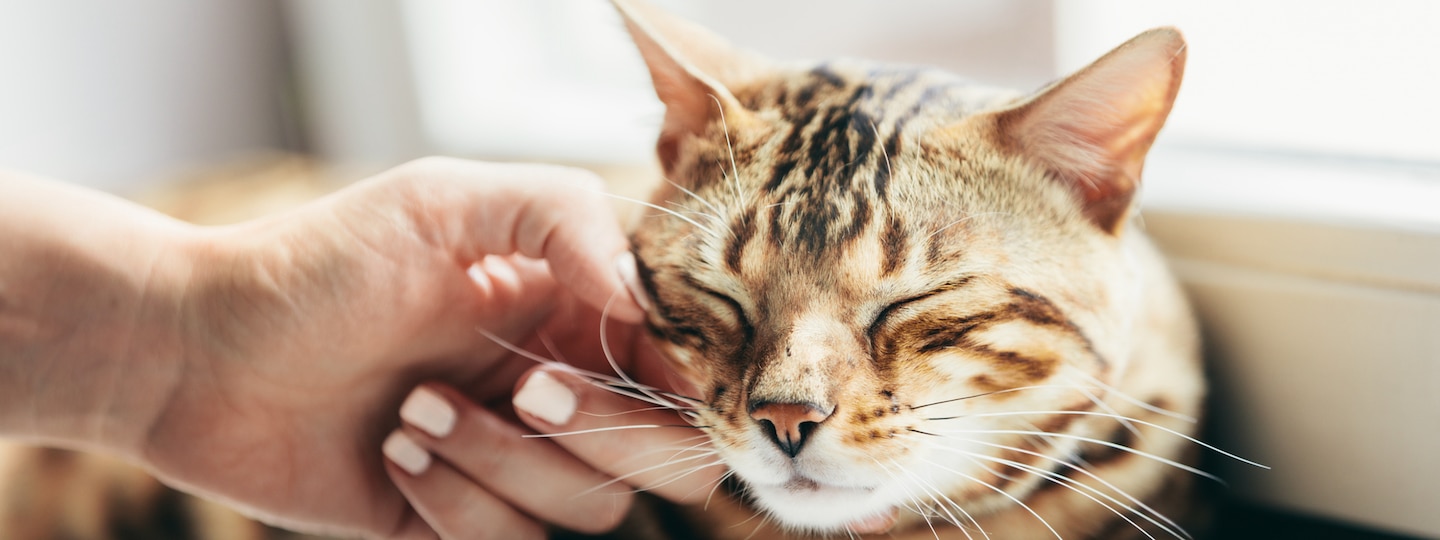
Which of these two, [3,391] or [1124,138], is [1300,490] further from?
[3,391]

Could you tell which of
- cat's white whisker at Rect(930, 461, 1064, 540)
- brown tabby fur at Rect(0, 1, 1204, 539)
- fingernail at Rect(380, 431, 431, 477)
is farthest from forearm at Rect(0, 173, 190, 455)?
cat's white whisker at Rect(930, 461, 1064, 540)

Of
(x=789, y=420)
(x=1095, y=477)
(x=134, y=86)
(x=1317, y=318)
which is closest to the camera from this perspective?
(x=789, y=420)

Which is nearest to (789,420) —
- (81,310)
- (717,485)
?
(717,485)

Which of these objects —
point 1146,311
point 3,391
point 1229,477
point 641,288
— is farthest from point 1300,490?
point 3,391

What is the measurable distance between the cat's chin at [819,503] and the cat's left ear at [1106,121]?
0.91 feet

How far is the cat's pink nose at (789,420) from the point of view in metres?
0.64

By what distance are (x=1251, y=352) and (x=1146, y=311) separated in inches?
6.0

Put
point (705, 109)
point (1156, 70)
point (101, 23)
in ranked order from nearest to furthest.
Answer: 1. point (1156, 70)
2. point (705, 109)
3. point (101, 23)

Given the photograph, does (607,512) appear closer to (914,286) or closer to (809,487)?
(809,487)

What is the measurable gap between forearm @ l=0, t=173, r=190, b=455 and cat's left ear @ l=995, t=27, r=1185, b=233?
726 mm

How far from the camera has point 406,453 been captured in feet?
2.92

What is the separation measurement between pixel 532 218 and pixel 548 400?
0.51ft

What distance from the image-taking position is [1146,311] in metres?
0.88

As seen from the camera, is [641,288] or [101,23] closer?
[641,288]
